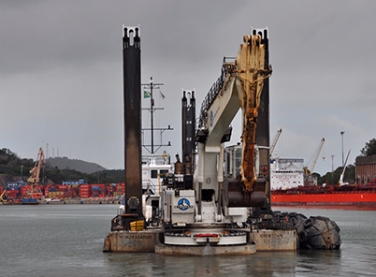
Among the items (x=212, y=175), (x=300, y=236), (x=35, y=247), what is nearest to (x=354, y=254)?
(x=300, y=236)

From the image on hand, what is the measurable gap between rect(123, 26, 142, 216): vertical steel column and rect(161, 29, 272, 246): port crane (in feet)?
4.85

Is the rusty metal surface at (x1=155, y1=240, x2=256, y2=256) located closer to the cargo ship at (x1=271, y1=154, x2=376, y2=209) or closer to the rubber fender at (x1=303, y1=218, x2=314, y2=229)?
the rubber fender at (x1=303, y1=218, x2=314, y2=229)

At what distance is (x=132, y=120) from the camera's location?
32469 mm

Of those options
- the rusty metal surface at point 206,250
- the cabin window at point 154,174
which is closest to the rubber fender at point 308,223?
the rusty metal surface at point 206,250

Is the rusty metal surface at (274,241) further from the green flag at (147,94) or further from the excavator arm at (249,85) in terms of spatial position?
the green flag at (147,94)

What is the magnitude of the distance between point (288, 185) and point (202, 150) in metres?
111

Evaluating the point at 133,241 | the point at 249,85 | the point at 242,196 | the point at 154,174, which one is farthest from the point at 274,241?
the point at 154,174

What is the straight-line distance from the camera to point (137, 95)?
32.7 m

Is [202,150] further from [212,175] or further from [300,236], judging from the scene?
[300,236]

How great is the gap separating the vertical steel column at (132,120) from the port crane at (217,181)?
1.48 meters

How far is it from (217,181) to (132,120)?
5563 mm

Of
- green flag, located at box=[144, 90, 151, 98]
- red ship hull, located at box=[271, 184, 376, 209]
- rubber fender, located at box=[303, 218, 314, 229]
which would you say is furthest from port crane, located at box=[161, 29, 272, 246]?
red ship hull, located at box=[271, 184, 376, 209]

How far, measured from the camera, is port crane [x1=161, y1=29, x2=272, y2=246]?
2231cm

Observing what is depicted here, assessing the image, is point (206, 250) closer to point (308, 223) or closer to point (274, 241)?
point (274, 241)
